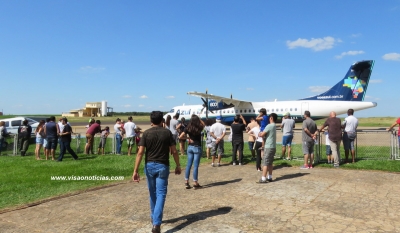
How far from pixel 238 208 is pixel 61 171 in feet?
21.4

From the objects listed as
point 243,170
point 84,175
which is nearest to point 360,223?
point 243,170

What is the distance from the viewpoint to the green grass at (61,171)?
22.2ft

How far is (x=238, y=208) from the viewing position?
539cm

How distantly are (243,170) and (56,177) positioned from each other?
562 cm

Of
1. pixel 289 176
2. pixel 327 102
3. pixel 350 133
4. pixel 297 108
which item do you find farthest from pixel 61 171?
pixel 327 102

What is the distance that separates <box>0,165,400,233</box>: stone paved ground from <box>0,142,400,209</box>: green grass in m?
0.78

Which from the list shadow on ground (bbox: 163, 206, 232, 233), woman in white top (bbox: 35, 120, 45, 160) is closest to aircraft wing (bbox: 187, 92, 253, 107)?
woman in white top (bbox: 35, 120, 45, 160)

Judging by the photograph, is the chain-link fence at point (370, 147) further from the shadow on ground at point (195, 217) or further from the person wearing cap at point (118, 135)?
the person wearing cap at point (118, 135)

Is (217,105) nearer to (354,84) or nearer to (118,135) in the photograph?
(354,84)

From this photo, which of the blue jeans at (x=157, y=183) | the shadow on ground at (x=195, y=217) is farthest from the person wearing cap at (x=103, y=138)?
the blue jeans at (x=157, y=183)

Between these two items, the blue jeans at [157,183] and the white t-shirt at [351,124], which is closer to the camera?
the blue jeans at [157,183]

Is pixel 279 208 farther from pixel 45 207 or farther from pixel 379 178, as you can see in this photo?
pixel 45 207

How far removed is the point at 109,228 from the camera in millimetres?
4586

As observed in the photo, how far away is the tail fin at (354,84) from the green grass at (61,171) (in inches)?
543
